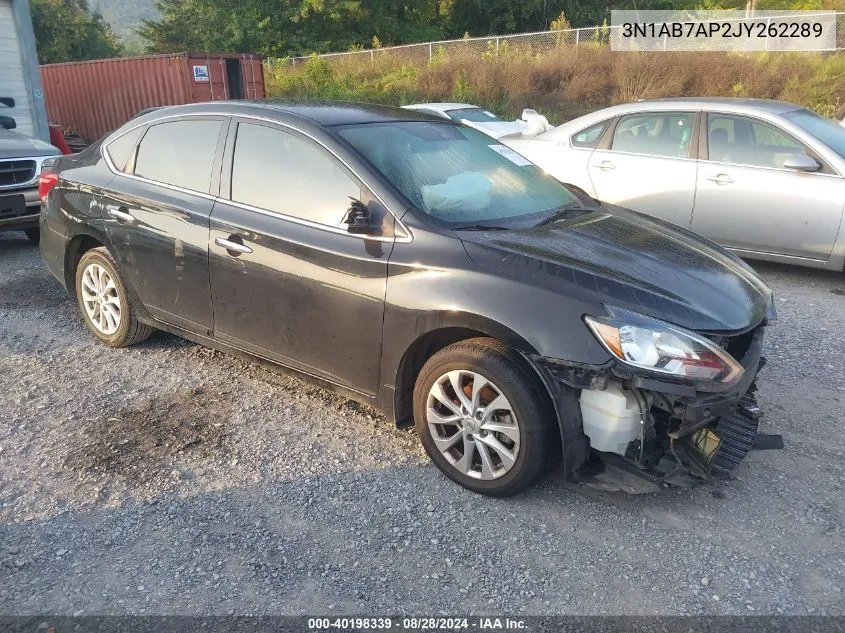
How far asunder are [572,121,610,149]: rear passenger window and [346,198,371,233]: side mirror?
4609mm

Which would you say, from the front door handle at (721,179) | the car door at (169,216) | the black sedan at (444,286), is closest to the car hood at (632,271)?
the black sedan at (444,286)

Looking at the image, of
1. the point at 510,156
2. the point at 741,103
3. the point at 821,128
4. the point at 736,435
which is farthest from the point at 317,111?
the point at 821,128

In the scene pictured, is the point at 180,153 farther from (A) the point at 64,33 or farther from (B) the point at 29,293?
(A) the point at 64,33

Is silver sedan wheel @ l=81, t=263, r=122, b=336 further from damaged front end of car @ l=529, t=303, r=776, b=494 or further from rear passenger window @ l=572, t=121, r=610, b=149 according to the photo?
rear passenger window @ l=572, t=121, r=610, b=149

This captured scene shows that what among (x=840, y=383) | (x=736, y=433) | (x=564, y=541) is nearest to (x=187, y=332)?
(x=564, y=541)

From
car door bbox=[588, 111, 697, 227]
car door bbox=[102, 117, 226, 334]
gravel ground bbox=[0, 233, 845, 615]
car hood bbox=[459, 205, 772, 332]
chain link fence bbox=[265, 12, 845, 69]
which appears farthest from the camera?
chain link fence bbox=[265, 12, 845, 69]

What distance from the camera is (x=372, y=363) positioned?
343 centimetres

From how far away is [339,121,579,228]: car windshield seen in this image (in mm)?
3514

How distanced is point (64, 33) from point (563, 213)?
138 ft

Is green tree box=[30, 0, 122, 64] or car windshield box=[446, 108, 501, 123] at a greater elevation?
green tree box=[30, 0, 122, 64]

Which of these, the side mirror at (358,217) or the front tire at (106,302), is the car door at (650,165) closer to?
the side mirror at (358,217)

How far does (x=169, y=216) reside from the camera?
163 inches

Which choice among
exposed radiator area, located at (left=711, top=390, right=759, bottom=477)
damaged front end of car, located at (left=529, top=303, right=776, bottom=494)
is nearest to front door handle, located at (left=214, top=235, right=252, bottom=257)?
damaged front end of car, located at (left=529, top=303, right=776, bottom=494)

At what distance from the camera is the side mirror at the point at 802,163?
6000 mm
